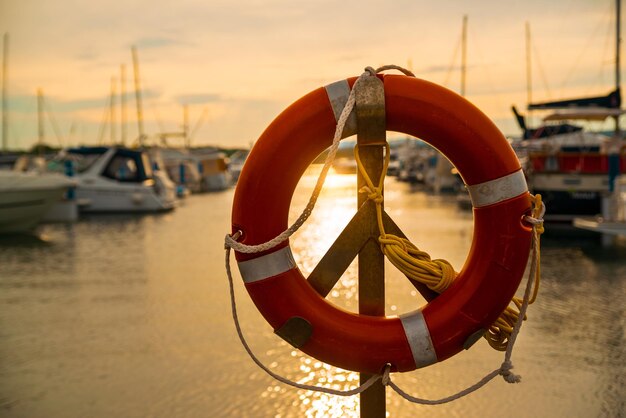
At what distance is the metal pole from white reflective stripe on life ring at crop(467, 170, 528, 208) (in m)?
0.44

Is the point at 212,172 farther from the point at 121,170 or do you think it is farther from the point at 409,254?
the point at 409,254

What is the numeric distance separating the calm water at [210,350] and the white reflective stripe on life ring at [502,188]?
2744mm

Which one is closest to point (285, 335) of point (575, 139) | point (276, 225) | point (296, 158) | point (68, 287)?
point (276, 225)

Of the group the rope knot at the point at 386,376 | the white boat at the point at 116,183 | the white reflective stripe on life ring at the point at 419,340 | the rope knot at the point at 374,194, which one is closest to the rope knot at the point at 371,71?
the rope knot at the point at 374,194

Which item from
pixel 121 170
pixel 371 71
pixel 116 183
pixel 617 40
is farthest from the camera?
pixel 121 170

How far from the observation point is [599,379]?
544 centimetres

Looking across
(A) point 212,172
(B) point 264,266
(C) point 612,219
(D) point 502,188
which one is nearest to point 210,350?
(B) point 264,266

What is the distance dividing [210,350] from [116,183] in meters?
16.7

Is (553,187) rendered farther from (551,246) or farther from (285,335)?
(285,335)

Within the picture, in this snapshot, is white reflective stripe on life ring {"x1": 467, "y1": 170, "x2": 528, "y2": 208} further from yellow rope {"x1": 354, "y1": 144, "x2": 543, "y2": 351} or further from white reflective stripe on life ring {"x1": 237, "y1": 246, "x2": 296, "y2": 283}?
white reflective stripe on life ring {"x1": 237, "y1": 246, "x2": 296, "y2": 283}

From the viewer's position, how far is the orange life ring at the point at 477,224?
258 cm

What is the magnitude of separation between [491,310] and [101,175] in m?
20.9

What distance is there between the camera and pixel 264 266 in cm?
264

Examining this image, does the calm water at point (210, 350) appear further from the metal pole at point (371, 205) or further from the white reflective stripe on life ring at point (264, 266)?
the white reflective stripe on life ring at point (264, 266)
